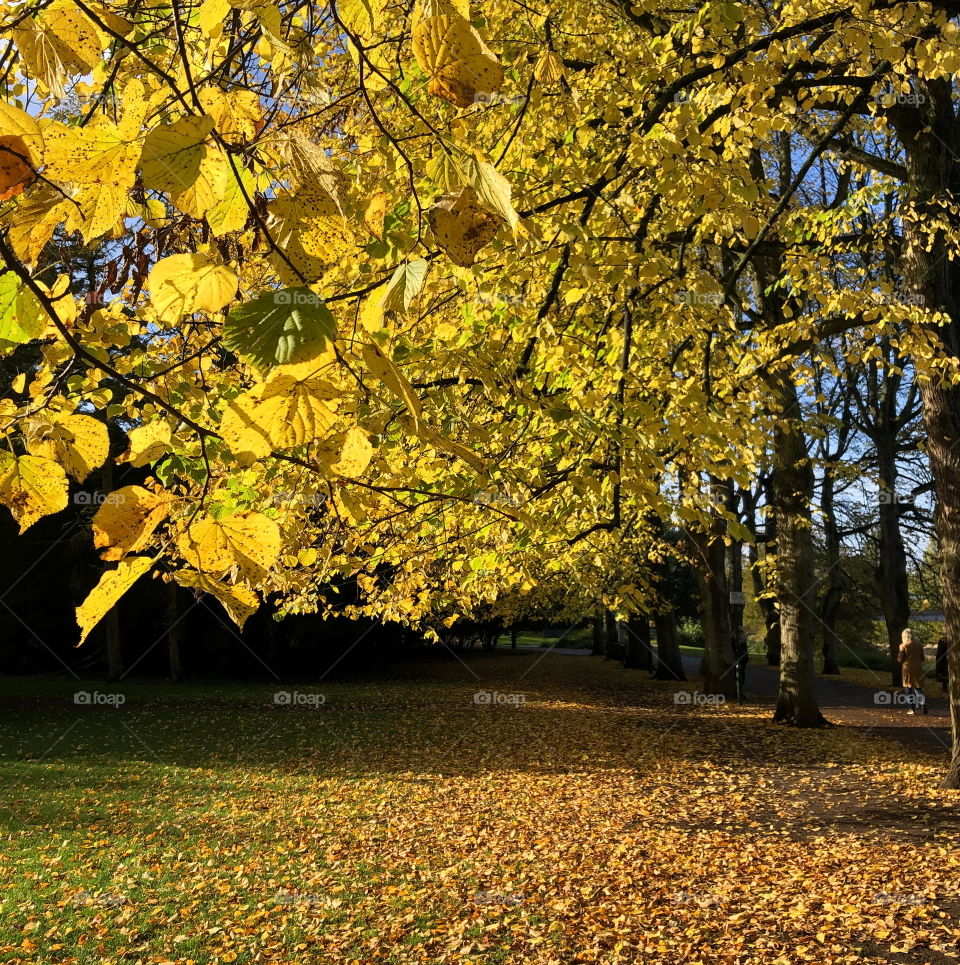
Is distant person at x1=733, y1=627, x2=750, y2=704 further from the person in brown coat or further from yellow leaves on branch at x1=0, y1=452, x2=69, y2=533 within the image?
yellow leaves on branch at x1=0, y1=452, x2=69, y2=533

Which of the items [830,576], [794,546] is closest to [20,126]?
[794,546]

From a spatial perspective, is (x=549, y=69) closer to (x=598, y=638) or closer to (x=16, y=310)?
(x=16, y=310)

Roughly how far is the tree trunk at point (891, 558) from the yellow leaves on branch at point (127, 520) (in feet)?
76.9

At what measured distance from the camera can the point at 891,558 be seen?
21.7 metres

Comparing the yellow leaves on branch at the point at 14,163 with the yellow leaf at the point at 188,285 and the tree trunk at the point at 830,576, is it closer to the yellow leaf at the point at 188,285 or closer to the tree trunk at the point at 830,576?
the yellow leaf at the point at 188,285

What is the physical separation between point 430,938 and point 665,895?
5.72 feet

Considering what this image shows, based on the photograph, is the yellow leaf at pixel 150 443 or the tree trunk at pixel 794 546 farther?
the tree trunk at pixel 794 546

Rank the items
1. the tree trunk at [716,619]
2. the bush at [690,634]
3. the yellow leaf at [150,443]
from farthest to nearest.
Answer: the bush at [690,634] → the tree trunk at [716,619] → the yellow leaf at [150,443]

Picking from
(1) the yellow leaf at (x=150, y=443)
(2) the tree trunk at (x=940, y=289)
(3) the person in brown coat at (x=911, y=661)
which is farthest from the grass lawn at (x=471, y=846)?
(1) the yellow leaf at (x=150, y=443)

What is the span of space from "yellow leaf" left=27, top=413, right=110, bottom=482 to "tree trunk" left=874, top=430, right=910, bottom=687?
23.3 m

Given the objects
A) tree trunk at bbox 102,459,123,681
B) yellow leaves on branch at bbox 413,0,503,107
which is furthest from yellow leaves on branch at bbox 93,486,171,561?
tree trunk at bbox 102,459,123,681

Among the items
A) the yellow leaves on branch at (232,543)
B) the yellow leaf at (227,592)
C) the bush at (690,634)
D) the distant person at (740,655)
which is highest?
the yellow leaves on branch at (232,543)

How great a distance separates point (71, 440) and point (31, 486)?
10 cm

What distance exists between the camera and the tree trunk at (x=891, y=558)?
2158 cm
